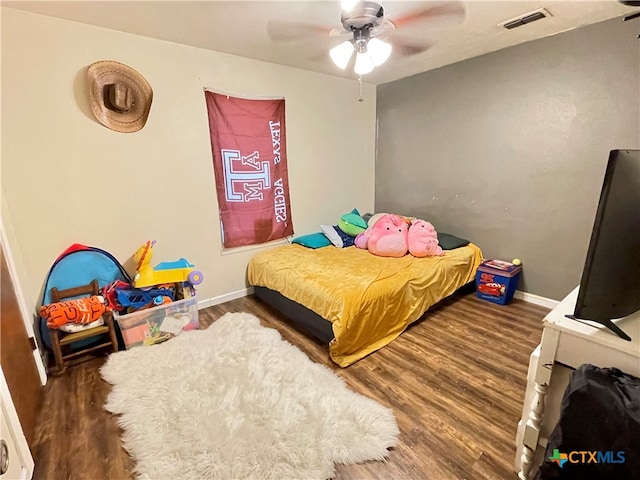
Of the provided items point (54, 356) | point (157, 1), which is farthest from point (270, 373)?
point (157, 1)

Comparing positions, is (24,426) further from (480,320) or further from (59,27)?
(480,320)

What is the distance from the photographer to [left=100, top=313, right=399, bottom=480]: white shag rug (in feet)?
4.60

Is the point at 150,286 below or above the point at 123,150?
below

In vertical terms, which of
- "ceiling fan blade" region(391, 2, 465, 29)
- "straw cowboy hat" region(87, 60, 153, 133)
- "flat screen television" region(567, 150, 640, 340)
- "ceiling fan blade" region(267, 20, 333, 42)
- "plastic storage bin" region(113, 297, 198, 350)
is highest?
"ceiling fan blade" region(267, 20, 333, 42)

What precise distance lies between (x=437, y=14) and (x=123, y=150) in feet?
8.27

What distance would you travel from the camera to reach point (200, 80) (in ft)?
8.81

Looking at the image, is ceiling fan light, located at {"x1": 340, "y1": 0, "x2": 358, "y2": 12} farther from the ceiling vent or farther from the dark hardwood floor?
the dark hardwood floor

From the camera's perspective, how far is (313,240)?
3340 mm

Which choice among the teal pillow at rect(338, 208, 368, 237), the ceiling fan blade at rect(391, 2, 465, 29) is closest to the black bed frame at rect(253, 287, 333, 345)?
the teal pillow at rect(338, 208, 368, 237)

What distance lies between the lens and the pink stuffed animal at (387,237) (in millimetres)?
2988

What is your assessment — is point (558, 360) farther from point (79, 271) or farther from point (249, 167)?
point (79, 271)

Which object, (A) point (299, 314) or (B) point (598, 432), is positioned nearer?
(B) point (598, 432)

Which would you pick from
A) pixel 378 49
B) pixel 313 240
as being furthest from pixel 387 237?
pixel 378 49

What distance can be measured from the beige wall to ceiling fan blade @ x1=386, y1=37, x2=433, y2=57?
38.9 inches
